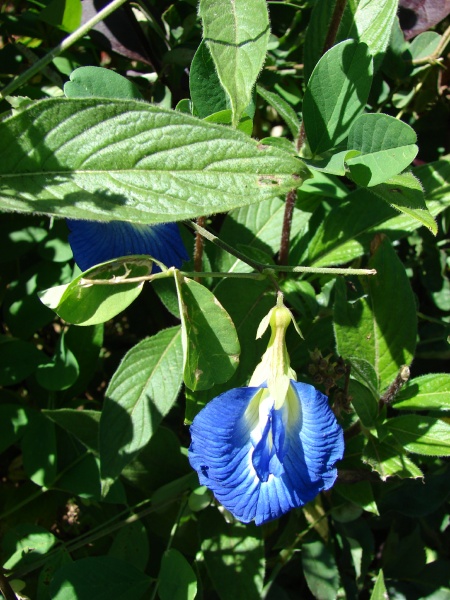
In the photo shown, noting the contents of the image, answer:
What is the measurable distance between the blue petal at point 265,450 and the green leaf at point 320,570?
430mm

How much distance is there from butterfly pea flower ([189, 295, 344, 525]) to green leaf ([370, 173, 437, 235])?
0.21 meters

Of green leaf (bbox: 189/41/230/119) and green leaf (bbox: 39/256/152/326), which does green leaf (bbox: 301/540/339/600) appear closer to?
green leaf (bbox: 39/256/152/326)

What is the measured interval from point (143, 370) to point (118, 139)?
16.6 inches

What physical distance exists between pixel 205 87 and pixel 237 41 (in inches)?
6.5

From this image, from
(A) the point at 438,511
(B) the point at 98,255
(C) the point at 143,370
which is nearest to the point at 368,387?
(C) the point at 143,370

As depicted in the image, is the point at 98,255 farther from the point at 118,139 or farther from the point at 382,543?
the point at 382,543

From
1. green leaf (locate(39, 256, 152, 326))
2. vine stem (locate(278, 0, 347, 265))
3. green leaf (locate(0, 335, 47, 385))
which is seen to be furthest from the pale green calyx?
green leaf (locate(0, 335, 47, 385))

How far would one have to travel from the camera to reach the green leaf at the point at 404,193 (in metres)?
0.89

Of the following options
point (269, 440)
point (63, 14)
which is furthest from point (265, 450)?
point (63, 14)

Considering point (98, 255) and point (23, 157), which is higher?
point (23, 157)

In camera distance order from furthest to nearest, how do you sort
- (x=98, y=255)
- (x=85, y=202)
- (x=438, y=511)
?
(x=438, y=511) < (x=98, y=255) < (x=85, y=202)

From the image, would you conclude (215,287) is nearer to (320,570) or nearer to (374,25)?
(374,25)

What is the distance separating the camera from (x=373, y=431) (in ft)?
3.48

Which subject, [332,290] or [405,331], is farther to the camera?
[332,290]
